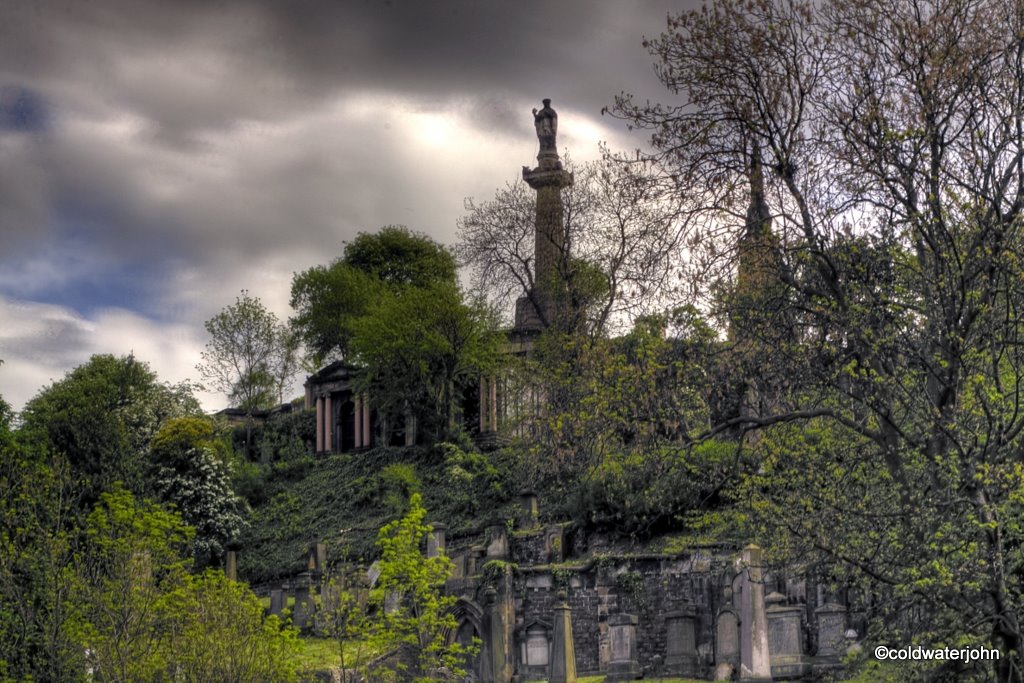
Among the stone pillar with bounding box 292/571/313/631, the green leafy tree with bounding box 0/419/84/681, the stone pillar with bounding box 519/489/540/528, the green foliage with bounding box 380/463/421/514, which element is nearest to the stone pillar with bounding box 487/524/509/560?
the stone pillar with bounding box 519/489/540/528

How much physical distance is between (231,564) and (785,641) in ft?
85.1

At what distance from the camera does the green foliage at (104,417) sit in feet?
143

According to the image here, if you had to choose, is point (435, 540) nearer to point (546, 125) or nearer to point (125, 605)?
point (125, 605)

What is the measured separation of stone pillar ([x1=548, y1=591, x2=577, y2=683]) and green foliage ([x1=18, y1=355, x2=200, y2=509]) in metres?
14.6

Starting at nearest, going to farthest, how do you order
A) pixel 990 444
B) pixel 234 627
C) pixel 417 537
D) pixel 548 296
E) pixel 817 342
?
pixel 990 444 < pixel 817 342 < pixel 234 627 < pixel 417 537 < pixel 548 296

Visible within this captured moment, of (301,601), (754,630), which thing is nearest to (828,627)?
(754,630)

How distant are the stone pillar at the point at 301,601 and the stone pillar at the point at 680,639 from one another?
12.2 m

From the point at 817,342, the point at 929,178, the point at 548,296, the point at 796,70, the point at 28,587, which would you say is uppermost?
the point at 548,296

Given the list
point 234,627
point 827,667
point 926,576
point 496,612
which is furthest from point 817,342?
point 496,612

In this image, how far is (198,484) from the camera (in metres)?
47.4

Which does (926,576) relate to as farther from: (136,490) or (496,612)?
(136,490)

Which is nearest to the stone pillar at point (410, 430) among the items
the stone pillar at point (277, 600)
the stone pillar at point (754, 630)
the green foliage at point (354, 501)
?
the green foliage at point (354, 501)

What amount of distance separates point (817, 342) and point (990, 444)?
209 centimetres

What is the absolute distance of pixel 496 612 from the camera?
98.2 feet
